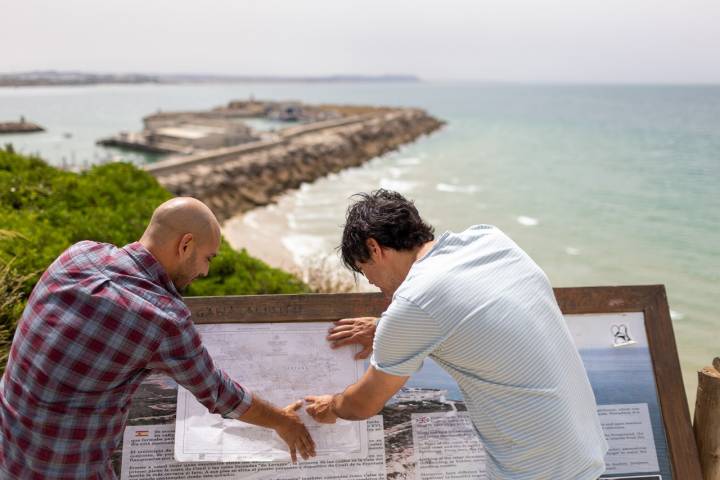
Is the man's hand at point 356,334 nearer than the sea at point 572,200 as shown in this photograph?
Yes

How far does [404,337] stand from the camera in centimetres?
180

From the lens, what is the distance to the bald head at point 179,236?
2.00 meters

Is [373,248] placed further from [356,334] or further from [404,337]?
[356,334]

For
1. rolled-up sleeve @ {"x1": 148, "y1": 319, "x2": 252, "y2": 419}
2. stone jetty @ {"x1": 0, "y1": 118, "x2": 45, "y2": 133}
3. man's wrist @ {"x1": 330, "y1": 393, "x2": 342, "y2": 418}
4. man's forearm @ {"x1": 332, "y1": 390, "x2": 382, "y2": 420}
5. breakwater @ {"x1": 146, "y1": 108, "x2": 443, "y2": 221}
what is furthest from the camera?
stone jetty @ {"x1": 0, "y1": 118, "x2": 45, "y2": 133}

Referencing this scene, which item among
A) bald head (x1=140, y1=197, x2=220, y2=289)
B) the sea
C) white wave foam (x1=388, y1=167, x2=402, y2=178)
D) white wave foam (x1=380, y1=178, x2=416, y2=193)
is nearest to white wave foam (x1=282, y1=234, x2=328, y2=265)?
the sea

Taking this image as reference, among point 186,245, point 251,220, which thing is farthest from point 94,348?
point 251,220

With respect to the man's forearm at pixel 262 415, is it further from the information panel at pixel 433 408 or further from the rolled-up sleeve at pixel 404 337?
the rolled-up sleeve at pixel 404 337

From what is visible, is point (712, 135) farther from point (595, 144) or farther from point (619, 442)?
point (619, 442)

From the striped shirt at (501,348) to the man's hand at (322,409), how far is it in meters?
0.66

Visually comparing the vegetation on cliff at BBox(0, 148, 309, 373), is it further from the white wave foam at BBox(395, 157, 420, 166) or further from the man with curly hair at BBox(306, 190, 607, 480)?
the white wave foam at BBox(395, 157, 420, 166)

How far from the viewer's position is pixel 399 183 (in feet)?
81.0

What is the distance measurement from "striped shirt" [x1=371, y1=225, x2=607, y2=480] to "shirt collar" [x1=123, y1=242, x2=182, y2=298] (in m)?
0.71

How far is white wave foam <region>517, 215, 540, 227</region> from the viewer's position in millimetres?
17859

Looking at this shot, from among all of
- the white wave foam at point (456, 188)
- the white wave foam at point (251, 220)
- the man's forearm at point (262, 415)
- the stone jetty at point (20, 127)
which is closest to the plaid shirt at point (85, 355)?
the man's forearm at point (262, 415)
